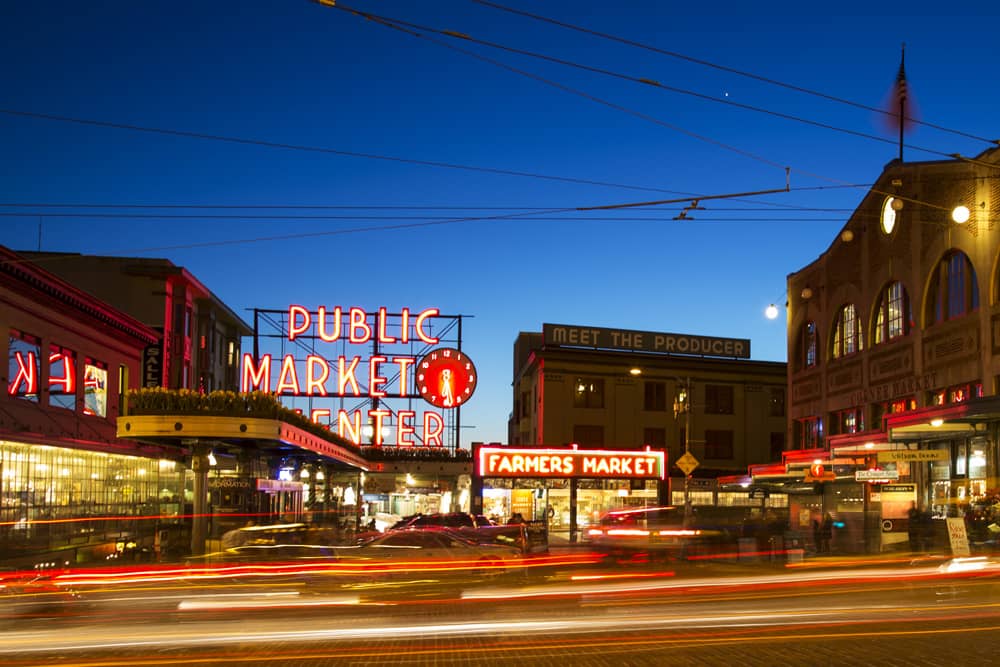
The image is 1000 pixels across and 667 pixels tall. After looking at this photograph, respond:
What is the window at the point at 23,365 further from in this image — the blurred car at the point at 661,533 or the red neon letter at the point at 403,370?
the red neon letter at the point at 403,370

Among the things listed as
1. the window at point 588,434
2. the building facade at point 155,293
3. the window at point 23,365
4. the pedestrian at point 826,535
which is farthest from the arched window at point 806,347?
the window at point 23,365

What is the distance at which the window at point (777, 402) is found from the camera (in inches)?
2586

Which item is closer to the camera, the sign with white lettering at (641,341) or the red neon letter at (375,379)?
the red neon letter at (375,379)

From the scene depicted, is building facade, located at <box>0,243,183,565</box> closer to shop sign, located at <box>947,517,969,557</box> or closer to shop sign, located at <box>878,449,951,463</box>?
shop sign, located at <box>947,517,969,557</box>

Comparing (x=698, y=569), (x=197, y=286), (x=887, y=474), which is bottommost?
(x=698, y=569)

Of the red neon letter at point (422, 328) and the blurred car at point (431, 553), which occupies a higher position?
the red neon letter at point (422, 328)

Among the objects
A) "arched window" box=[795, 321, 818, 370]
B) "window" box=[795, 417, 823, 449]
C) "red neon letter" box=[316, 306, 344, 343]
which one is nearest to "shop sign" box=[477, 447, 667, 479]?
"window" box=[795, 417, 823, 449]

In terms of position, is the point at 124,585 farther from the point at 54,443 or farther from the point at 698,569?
the point at 698,569

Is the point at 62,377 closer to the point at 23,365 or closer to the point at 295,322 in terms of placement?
the point at 23,365

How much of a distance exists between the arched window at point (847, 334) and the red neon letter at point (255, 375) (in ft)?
89.8

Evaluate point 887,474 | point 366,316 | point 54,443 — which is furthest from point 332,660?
point 366,316

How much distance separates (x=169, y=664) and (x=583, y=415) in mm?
51552

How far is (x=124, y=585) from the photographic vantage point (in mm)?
22859

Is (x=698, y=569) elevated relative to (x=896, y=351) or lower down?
lower down
